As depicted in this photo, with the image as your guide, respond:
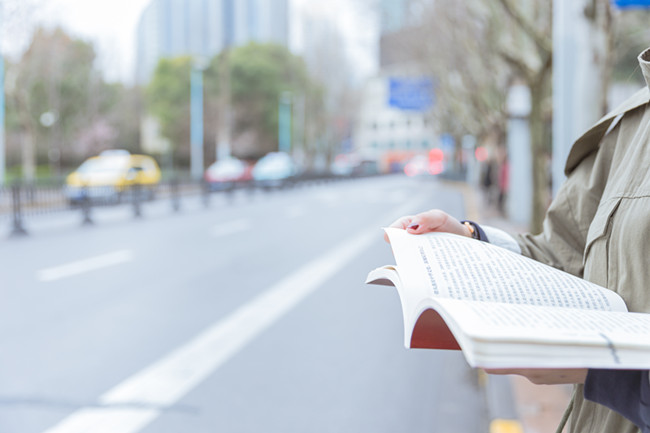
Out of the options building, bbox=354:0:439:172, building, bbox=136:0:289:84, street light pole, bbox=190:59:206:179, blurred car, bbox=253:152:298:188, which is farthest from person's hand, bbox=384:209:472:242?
building, bbox=136:0:289:84

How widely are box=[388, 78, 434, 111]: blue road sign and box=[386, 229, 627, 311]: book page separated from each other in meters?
41.1

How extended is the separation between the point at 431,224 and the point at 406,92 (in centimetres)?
4117

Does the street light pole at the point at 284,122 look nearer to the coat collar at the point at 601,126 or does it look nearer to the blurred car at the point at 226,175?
the blurred car at the point at 226,175

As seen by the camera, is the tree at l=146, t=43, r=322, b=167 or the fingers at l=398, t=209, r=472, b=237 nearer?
the fingers at l=398, t=209, r=472, b=237

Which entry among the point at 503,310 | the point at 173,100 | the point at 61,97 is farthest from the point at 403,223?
the point at 173,100

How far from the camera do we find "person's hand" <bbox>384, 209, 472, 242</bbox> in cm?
173

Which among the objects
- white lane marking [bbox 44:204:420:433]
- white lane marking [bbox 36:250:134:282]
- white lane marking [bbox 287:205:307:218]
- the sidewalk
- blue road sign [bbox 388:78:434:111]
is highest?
blue road sign [bbox 388:78:434:111]

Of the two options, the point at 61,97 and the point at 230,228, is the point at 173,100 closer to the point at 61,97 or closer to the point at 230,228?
the point at 61,97

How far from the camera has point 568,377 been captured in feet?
4.27

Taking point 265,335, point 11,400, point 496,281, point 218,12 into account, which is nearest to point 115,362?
point 11,400

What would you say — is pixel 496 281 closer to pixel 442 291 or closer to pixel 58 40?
pixel 442 291

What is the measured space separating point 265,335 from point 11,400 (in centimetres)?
236

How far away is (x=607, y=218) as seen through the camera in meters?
1.50

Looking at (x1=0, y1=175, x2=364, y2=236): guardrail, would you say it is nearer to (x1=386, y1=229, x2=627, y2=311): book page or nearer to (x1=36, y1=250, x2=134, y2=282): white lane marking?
(x1=36, y1=250, x2=134, y2=282): white lane marking
